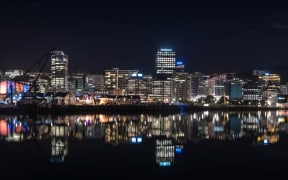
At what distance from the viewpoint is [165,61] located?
184 m

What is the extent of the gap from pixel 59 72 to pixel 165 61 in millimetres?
45881

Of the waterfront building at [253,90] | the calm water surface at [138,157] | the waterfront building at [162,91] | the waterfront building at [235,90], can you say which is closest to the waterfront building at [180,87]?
the waterfront building at [162,91]

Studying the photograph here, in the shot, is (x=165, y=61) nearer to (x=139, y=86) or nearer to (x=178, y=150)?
(x=139, y=86)

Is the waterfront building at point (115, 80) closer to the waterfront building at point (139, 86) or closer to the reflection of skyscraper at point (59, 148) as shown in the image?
the waterfront building at point (139, 86)

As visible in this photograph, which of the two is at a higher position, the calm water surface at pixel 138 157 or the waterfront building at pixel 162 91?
the waterfront building at pixel 162 91

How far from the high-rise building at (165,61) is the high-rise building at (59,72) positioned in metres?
39.8

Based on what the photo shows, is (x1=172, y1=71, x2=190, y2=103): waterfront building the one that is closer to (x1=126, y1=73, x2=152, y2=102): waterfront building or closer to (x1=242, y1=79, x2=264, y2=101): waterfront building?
(x1=126, y1=73, x2=152, y2=102): waterfront building

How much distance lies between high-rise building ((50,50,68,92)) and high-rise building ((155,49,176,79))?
3979 cm

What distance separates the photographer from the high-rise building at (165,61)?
598 ft

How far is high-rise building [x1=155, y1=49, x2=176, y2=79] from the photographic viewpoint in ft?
598

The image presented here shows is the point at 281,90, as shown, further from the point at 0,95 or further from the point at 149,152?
the point at 149,152

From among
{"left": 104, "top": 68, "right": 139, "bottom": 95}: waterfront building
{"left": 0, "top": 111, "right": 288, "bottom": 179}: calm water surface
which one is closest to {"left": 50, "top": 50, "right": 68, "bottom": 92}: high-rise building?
{"left": 104, "top": 68, "right": 139, "bottom": 95}: waterfront building

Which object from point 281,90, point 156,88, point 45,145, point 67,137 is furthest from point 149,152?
point 281,90

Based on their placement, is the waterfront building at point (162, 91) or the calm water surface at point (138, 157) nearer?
the calm water surface at point (138, 157)
